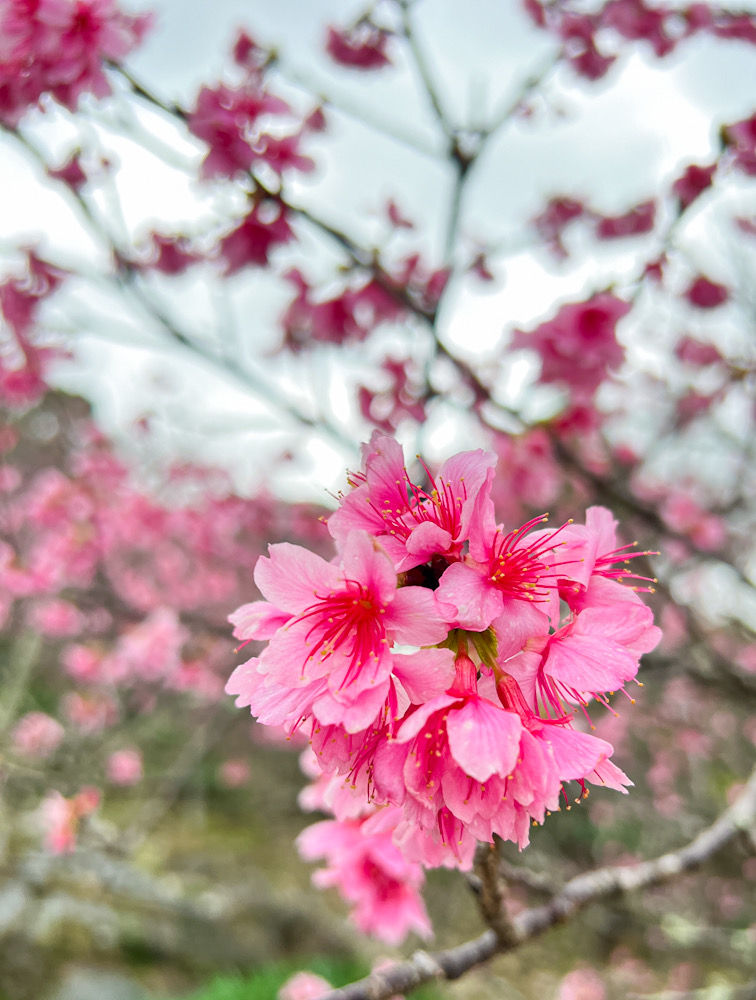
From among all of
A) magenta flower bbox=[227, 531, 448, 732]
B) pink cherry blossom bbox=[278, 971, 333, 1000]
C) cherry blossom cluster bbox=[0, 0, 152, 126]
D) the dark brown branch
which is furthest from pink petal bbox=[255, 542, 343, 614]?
pink cherry blossom bbox=[278, 971, 333, 1000]

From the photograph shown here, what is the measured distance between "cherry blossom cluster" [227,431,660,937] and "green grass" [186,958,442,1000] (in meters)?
4.08

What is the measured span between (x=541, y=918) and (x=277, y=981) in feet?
13.0

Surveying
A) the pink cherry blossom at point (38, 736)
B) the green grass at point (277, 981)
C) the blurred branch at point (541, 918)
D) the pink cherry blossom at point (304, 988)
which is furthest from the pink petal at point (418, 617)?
the pink cherry blossom at point (38, 736)

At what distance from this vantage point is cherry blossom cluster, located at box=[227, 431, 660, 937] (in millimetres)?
617

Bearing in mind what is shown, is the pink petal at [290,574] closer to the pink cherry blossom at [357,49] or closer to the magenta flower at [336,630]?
the magenta flower at [336,630]

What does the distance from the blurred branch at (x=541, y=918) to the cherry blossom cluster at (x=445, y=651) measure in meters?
0.28

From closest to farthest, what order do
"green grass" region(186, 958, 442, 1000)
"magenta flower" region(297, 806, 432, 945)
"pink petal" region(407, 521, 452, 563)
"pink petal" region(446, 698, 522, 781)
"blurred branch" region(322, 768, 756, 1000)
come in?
"pink petal" region(446, 698, 522, 781) → "pink petal" region(407, 521, 452, 563) → "blurred branch" region(322, 768, 756, 1000) → "magenta flower" region(297, 806, 432, 945) → "green grass" region(186, 958, 442, 1000)

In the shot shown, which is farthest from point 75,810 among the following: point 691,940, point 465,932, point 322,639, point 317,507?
point 465,932

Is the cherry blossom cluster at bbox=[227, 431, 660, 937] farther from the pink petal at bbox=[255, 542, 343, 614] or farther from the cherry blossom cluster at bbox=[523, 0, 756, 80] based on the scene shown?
the cherry blossom cluster at bbox=[523, 0, 756, 80]

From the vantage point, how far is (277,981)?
3883 millimetres

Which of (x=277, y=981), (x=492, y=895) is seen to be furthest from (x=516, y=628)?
(x=277, y=981)

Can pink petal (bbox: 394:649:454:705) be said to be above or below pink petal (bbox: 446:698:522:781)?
above

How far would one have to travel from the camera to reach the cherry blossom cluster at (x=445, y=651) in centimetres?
62

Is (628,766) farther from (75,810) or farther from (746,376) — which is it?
(75,810)
